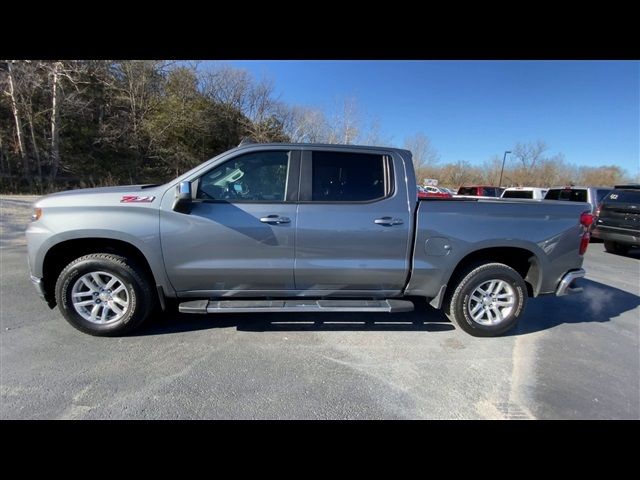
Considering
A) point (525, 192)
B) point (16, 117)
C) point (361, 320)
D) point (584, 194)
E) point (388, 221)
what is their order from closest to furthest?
1. point (388, 221)
2. point (361, 320)
3. point (584, 194)
4. point (525, 192)
5. point (16, 117)

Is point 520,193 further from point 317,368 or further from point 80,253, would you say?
point 80,253

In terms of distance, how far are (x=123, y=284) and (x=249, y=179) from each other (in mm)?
1692

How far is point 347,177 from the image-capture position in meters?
3.21

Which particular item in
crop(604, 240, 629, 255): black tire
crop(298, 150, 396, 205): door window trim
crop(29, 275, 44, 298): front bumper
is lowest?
crop(604, 240, 629, 255): black tire

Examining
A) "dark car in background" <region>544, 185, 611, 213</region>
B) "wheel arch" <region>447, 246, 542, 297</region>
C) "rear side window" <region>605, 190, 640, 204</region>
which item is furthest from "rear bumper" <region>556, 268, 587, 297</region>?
"dark car in background" <region>544, 185, 611, 213</region>

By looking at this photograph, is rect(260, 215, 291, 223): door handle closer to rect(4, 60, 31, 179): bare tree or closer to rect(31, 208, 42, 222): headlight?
rect(31, 208, 42, 222): headlight

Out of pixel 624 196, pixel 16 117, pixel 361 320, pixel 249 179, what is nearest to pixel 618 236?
pixel 624 196

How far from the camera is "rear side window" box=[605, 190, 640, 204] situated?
24.5 feet

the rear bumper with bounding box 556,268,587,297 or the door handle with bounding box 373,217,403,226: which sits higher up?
the door handle with bounding box 373,217,403,226

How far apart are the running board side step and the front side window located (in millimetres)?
1084

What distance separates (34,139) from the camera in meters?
15.9

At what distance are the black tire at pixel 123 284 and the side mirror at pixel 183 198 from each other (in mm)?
807
